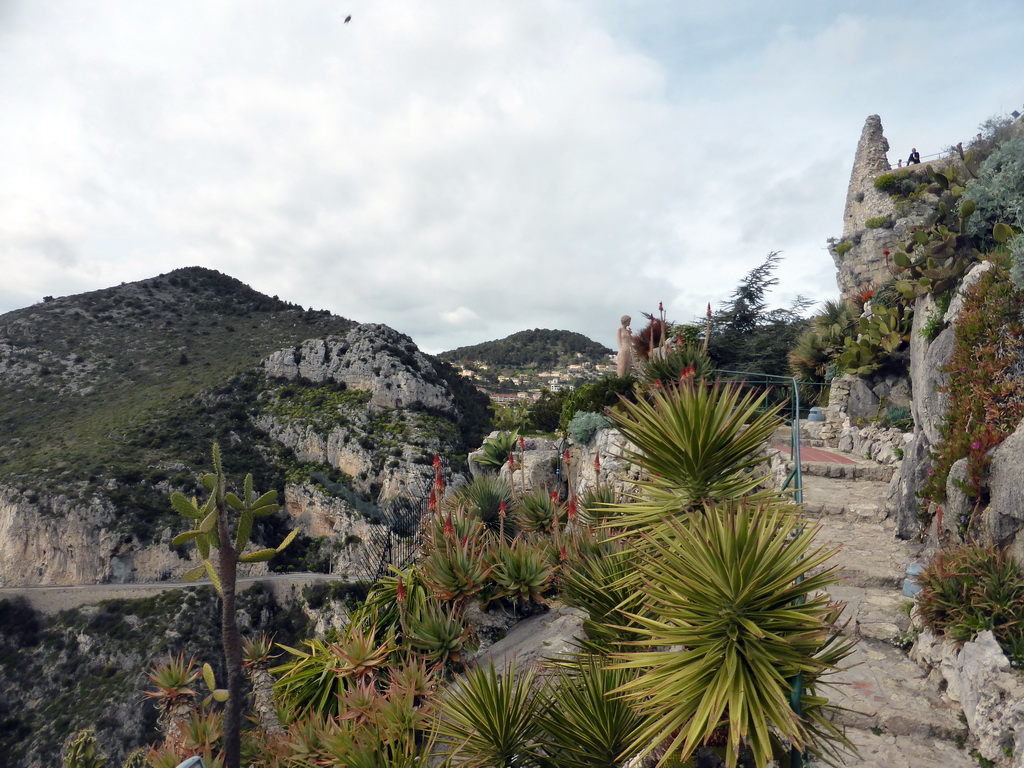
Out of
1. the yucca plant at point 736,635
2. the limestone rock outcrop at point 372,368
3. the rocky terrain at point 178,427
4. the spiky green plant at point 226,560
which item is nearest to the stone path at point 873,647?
the yucca plant at point 736,635

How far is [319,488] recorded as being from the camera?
124 ft

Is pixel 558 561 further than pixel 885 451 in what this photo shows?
No

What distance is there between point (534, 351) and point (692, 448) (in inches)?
3594

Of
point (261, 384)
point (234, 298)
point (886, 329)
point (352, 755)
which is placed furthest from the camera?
point (234, 298)

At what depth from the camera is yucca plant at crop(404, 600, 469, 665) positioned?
18.8 feet

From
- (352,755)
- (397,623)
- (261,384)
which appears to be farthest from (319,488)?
(352,755)

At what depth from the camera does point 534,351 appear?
311 ft

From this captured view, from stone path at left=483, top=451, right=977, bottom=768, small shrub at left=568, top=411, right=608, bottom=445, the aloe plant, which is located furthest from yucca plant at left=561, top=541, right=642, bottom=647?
small shrub at left=568, top=411, right=608, bottom=445

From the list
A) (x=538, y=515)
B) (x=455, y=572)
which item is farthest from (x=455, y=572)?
(x=538, y=515)

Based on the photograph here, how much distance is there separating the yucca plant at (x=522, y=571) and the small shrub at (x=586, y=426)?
18.9ft

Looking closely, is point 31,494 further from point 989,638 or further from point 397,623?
point 989,638

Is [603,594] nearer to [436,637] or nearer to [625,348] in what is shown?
[436,637]

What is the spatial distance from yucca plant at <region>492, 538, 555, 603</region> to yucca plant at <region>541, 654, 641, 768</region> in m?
2.50

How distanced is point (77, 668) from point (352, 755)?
32.1m
